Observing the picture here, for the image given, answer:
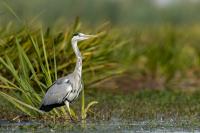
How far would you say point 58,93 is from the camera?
402 inches

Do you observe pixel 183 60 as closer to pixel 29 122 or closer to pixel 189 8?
pixel 29 122

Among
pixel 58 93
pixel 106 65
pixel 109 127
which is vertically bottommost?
pixel 109 127

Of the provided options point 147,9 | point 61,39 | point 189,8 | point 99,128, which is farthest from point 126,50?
point 189,8

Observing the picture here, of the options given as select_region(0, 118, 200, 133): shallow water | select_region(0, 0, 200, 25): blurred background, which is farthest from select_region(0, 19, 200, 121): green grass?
select_region(0, 0, 200, 25): blurred background

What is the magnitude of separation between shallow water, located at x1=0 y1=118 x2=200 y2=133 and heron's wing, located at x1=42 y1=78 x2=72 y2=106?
1.11 feet

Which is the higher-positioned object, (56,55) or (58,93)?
(56,55)

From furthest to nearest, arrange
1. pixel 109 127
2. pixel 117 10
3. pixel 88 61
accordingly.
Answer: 1. pixel 117 10
2. pixel 88 61
3. pixel 109 127

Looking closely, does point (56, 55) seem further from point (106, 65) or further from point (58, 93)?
point (58, 93)

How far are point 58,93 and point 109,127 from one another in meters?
0.86

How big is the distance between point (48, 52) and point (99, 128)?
12.6 feet

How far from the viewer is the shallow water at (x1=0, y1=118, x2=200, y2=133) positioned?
959 cm

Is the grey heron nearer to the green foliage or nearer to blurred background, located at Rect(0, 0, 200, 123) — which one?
blurred background, located at Rect(0, 0, 200, 123)

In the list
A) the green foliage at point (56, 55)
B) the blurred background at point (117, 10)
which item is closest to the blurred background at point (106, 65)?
the green foliage at point (56, 55)

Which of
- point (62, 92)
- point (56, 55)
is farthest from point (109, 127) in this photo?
point (56, 55)
